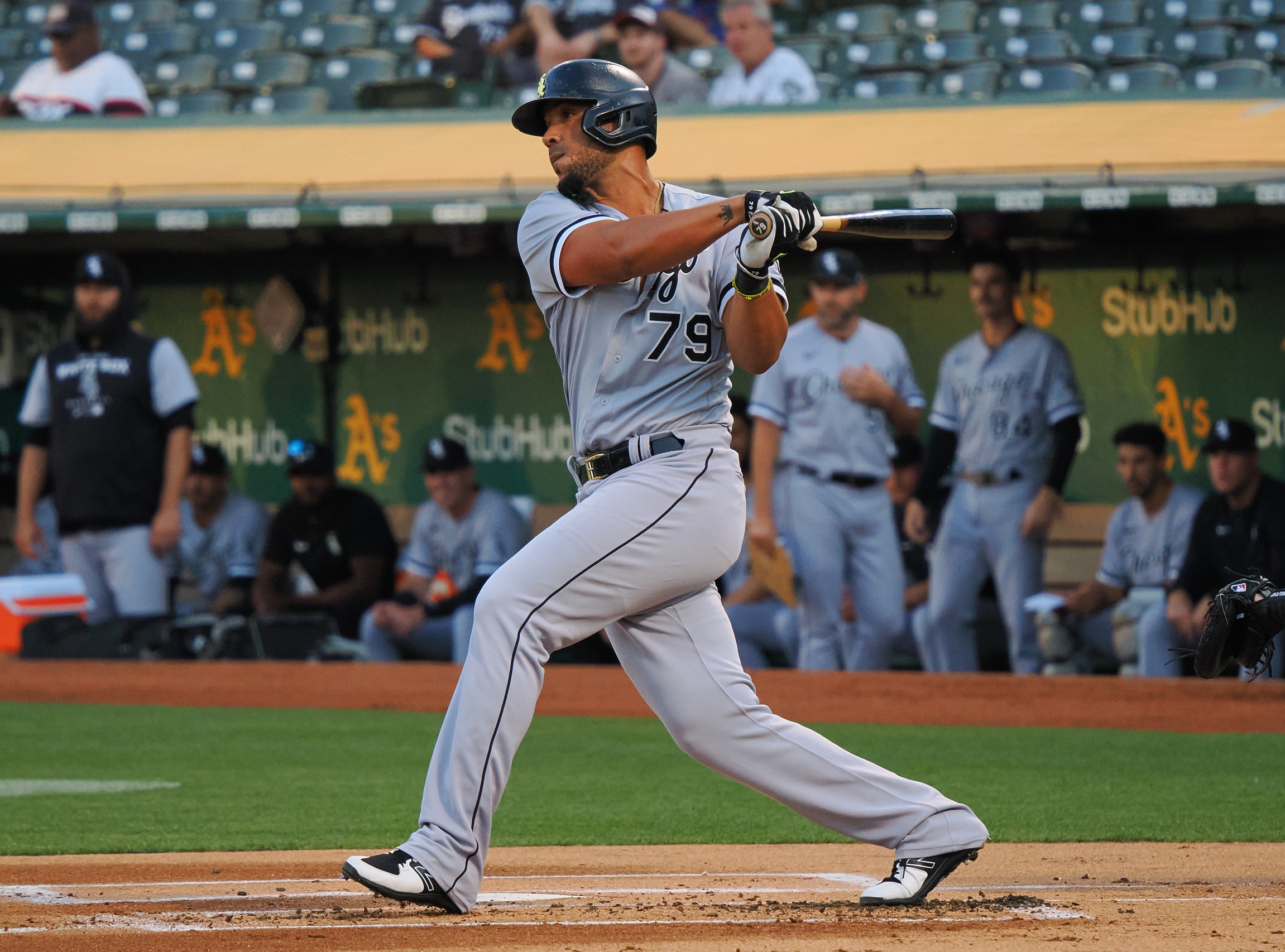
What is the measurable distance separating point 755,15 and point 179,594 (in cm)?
429

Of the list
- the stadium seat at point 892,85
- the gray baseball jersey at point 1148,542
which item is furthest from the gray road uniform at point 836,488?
the stadium seat at point 892,85

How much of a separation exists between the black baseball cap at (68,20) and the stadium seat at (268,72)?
5.24 feet

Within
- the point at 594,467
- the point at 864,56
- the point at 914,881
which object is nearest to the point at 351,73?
the point at 864,56

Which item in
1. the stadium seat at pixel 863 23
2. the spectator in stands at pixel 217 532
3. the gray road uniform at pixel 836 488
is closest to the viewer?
the gray road uniform at pixel 836 488

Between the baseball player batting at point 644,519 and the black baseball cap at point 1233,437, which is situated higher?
the baseball player batting at point 644,519

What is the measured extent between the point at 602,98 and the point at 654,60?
5.67m

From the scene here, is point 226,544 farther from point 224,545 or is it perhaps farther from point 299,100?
point 299,100

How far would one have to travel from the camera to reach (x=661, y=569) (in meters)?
2.97

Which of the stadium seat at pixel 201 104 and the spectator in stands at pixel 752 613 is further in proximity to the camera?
the stadium seat at pixel 201 104

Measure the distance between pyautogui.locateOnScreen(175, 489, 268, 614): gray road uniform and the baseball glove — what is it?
635 centimetres

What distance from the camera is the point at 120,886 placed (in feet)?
11.4

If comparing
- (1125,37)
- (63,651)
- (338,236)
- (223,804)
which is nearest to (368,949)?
(223,804)

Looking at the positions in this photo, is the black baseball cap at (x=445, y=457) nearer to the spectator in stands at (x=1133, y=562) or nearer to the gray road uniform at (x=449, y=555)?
the gray road uniform at (x=449, y=555)

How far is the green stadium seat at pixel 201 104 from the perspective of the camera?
35.1 ft
